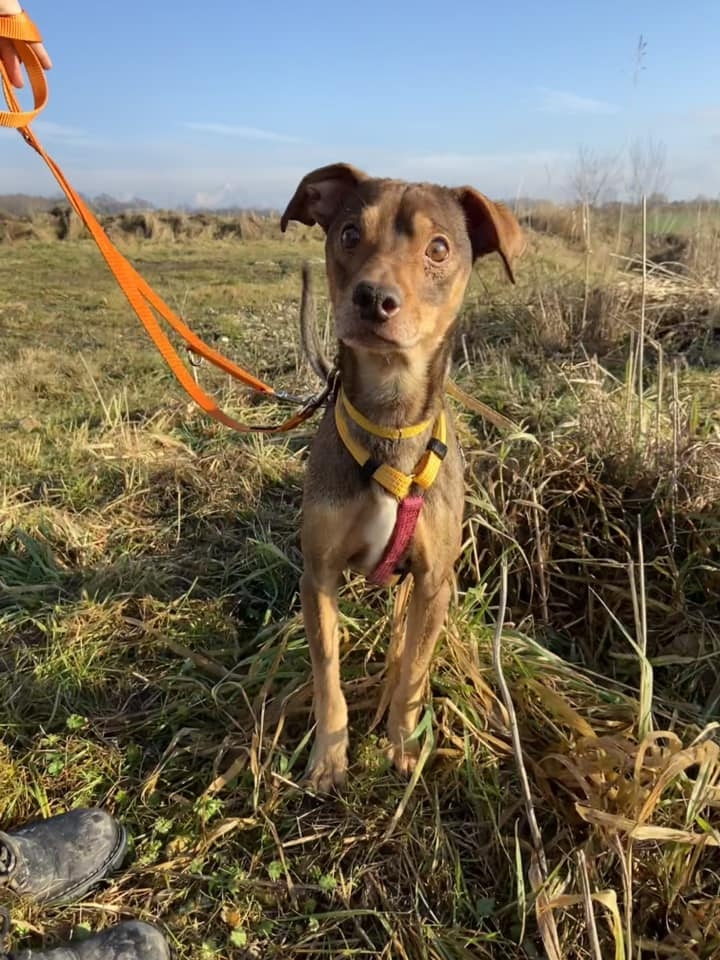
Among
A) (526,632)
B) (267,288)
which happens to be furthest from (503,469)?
(267,288)

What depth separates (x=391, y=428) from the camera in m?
2.68

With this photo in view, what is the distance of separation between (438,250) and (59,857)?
2.41 m

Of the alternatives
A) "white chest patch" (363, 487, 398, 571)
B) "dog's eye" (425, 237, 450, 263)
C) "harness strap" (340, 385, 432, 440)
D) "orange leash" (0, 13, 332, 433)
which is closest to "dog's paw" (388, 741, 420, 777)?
"white chest patch" (363, 487, 398, 571)

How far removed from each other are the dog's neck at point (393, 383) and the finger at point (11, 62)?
183 cm

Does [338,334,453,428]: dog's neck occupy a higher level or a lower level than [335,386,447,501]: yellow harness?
higher

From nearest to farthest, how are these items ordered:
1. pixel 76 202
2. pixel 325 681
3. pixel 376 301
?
pixel 376 301
pixel 325 681
pixel 76 202

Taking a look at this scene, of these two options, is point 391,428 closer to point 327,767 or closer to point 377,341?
point 377,341

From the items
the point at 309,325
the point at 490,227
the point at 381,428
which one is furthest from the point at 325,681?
the point at 309,325

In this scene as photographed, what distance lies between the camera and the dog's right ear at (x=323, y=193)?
2.82 metres

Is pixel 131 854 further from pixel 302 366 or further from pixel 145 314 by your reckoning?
pixel 302 366

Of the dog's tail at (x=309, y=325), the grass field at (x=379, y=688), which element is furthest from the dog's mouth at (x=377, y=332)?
the dog's tail at (x=309, y=325)

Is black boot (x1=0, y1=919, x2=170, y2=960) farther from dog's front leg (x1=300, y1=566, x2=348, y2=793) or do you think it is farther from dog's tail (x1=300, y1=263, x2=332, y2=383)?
dog's tail (x1=300, y1=263, x2=332, y2=383)

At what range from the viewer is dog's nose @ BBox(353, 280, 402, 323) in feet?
7.35

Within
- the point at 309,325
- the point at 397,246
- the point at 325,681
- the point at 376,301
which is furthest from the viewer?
the point at 309,325
